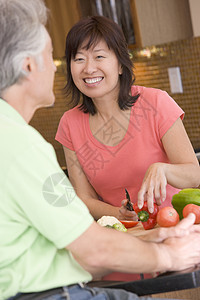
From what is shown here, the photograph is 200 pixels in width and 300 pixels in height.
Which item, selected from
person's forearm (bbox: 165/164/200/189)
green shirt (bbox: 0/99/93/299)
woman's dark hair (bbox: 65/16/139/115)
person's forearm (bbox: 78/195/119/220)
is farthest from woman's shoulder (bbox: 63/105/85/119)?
green shirt (bbox: 0/99/93/299)

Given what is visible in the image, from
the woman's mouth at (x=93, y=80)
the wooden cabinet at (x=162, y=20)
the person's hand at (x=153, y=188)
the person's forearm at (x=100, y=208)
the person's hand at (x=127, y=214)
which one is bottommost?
the person's forearm at (x=100, y=208)

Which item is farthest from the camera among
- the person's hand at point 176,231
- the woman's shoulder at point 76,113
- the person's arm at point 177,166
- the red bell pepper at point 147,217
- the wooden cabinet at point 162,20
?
the wooden cabinet at point 162,20

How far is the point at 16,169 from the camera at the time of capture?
1.10 metres

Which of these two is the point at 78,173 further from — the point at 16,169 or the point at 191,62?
the point at 191,62

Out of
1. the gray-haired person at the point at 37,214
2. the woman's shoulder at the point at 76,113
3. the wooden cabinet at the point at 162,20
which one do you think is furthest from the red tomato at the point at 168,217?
the wooden cabinet at the point at 162,20

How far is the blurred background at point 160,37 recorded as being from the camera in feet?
11.2

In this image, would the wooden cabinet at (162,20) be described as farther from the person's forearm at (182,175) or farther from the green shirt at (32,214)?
the green shirt at (32,214)

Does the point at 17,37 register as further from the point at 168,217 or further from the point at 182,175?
the point at 182,175

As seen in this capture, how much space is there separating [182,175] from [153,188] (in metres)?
0.25

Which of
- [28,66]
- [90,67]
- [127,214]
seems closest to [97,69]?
[90,67]

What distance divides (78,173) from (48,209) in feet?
3.60

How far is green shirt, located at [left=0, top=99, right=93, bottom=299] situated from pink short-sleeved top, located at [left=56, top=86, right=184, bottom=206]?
3.03 ft

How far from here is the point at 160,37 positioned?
3.50 meters

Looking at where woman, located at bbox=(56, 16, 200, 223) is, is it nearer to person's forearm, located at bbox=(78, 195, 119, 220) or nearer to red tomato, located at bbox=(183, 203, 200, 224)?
person's forearm, located at bbox=(78, 195, 119, 220)
